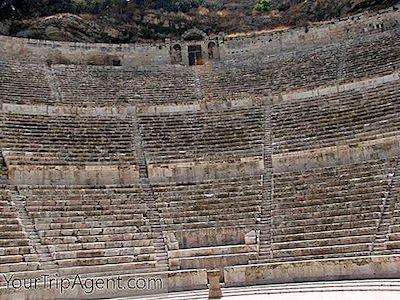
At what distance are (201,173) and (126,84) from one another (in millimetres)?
8343

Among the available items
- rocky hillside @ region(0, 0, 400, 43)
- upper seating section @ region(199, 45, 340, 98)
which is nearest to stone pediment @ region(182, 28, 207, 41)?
upper seating section @ region(199, 45, 340, 98)

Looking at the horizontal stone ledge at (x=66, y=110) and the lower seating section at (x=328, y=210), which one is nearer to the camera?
the lower seating section at (x=328, y=210)

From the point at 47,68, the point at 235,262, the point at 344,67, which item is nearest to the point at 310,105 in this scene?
the point at 344,67

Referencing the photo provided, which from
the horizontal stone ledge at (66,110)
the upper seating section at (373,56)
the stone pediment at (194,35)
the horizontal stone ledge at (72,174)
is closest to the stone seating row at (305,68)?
the upper seating section at (373,56)

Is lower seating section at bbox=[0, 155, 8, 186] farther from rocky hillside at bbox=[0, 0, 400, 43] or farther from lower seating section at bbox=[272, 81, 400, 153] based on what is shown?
rocky hillside at bbox=[0, 0, 400, 43]

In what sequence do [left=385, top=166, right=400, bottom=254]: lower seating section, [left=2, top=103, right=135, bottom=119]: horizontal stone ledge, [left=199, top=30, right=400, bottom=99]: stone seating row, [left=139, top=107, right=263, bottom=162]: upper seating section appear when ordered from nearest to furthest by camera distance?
1. [left=385, top=166, right=400, bottom=254]: lower seating section
2. [left=139, top=107, right=263, bottom=162]: upper seating section
3. [left=2, top=103, right=135, bottom=119]: horizontal stone ledge
4. [left=199, top=30, right=400, bottom=99]: stone seating row

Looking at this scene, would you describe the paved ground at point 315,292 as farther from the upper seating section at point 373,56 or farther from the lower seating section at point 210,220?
the upper seating section at point 373,56

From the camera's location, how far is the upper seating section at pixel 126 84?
810 inches

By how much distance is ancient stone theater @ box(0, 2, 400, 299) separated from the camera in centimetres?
1104

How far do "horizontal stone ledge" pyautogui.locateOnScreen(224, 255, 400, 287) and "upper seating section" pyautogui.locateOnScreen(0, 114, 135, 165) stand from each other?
18.9 feet

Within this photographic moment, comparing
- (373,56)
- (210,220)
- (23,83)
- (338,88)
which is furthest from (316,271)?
(23,83)

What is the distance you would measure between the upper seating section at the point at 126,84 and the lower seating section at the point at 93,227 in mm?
6678

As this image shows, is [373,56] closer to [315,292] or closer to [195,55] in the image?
[195,55]

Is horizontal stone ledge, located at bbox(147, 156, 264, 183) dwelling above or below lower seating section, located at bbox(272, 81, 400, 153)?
below
